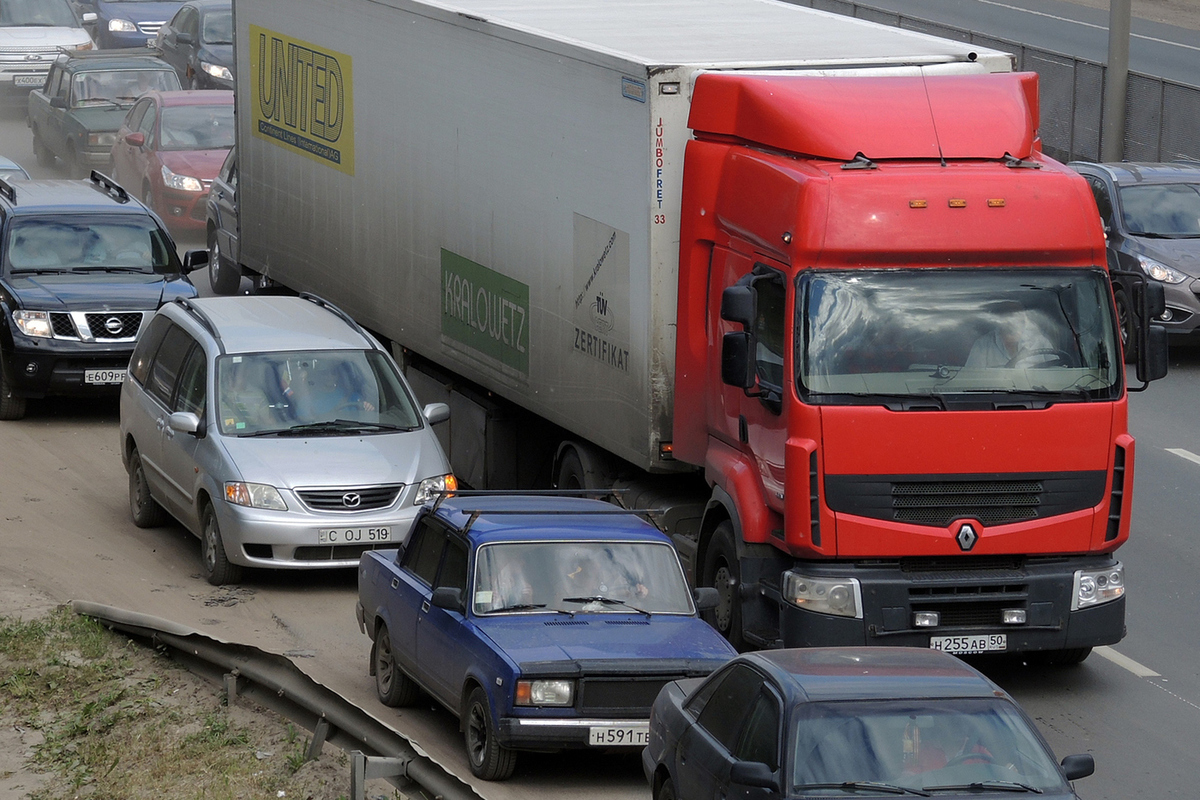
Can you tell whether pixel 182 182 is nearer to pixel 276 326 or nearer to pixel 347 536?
pixel 276 326

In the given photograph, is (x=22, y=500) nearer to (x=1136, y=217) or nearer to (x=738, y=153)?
(x=738, y=153)

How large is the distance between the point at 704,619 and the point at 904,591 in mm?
1146

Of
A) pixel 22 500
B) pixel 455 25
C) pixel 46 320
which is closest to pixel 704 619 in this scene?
pixel 455 25

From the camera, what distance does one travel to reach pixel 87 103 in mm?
32031

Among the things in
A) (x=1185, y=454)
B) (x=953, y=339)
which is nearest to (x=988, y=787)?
(x=953, y=339)

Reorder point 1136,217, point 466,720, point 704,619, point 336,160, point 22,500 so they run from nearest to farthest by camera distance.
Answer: point 466,720, point 704,619, point 22,500, point 336,160, point 1136,217

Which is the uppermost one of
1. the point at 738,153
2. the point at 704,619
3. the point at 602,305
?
the point at 738,153

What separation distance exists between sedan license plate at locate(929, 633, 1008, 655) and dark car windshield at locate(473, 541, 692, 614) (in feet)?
5.09

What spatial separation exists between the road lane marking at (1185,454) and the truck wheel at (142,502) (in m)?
8.57

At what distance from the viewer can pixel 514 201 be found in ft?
46.0

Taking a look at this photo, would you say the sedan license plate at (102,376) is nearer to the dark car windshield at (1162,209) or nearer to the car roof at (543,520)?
the car roof at (543,520)

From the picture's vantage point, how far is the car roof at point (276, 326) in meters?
14.7

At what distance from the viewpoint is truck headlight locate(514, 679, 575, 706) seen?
9.36 m

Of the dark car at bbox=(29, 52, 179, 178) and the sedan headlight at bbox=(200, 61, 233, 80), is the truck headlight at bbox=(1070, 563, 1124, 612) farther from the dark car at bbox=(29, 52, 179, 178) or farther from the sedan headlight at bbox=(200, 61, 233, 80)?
the sedan headlight at bbox=(200, 61, 233, 80)
